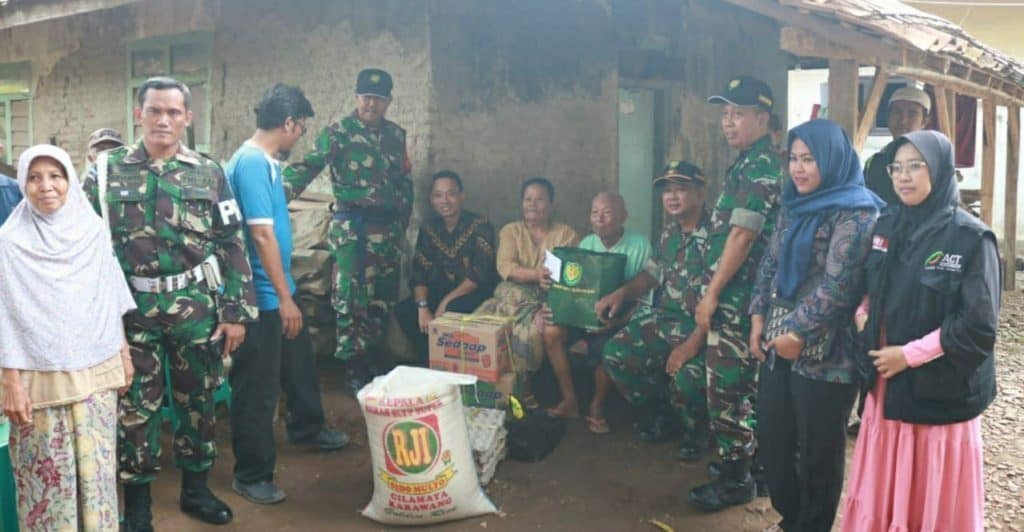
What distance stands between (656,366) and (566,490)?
893mm

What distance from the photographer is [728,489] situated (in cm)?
362

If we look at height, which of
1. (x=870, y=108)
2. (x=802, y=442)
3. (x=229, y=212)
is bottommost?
(x=802, y=442)

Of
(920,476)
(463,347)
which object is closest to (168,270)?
(463,347)

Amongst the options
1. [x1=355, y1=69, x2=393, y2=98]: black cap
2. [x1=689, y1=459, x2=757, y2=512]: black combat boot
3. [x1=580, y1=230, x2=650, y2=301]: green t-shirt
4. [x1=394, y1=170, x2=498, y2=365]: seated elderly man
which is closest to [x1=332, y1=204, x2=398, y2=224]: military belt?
[x1=394, y1=170, x2=498, y2=365]: seated elderly man

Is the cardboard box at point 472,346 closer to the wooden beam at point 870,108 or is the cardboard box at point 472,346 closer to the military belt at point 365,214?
the military belt at point 365,214

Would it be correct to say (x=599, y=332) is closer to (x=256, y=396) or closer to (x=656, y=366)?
(x=656, y=366)

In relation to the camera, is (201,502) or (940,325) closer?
(940,325)

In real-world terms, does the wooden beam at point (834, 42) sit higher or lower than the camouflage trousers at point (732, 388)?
higher

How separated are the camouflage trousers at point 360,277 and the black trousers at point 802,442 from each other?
2.81 meters

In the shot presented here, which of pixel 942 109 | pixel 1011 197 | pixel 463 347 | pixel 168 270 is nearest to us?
pixel 168 270

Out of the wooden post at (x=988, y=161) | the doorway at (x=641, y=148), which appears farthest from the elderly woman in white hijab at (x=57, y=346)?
the wooden post at (x=988, y=161)

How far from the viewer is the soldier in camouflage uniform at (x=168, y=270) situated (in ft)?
10.0

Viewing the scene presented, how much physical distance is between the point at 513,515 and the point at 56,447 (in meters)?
1.86

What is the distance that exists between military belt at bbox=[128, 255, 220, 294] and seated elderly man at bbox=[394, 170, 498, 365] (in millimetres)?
2174
